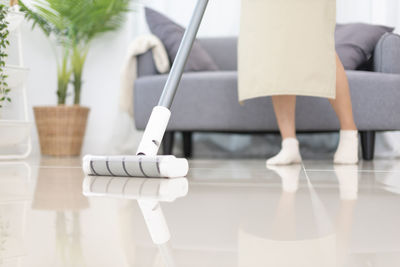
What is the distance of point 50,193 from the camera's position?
0.78m

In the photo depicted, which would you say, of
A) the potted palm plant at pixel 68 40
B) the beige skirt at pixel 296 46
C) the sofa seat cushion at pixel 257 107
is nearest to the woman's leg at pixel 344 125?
the beige skirt at pixel 296 46

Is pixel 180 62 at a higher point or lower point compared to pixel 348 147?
higher

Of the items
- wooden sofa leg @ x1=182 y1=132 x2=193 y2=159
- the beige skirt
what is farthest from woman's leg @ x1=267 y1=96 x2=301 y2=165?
wooden sofa leg @ x1=182 y1=132 x2=193 y2=159

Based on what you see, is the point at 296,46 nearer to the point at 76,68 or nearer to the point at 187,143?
the point at 187,143

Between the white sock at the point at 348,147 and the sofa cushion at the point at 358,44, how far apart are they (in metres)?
0.80

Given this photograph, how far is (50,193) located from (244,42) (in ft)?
3.17

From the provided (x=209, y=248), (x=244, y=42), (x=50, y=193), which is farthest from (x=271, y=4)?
(x=209, y=248)

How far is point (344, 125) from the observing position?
1.64 m

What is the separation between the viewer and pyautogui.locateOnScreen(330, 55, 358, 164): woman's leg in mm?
1618

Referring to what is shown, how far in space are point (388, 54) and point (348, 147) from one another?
0.82 meters

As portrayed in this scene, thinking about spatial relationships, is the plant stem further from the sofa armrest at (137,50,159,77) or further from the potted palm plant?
the sofa armrest at (137,50,159,77)

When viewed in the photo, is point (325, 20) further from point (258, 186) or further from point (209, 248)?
point (209, 248)

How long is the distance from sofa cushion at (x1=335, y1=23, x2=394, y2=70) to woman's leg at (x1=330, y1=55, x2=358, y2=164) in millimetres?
747

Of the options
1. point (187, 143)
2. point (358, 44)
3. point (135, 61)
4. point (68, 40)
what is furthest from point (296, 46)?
point (68, 40)
